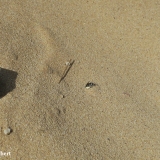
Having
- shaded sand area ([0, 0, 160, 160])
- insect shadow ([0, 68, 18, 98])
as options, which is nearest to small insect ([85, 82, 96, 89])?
shaded sand area ([0, 0, 160, 160])

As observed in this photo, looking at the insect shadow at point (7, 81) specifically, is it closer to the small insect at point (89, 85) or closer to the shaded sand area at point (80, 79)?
the shaded sand area at point (80, 79)

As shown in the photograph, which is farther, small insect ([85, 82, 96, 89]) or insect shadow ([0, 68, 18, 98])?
small insect ([85, 82, 96, 89])

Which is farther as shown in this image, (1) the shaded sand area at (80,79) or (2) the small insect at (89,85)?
(2) the small insect at (89,85)

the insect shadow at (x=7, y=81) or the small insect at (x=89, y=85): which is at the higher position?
the small insect at (x=89, y=85)

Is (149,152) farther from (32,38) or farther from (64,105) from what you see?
(32,38)

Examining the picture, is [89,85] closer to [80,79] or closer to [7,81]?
[80,79]

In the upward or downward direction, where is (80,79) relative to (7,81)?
upward

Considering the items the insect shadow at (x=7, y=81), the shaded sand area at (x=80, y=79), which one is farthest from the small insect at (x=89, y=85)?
the insect shadow at (x=7, y=81)

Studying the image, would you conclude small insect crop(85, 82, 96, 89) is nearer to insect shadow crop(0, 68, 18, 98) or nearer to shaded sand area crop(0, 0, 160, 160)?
shaded sand area crop(0, 0, 160, 160)

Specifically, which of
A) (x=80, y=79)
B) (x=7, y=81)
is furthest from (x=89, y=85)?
(x=7, y=81)
